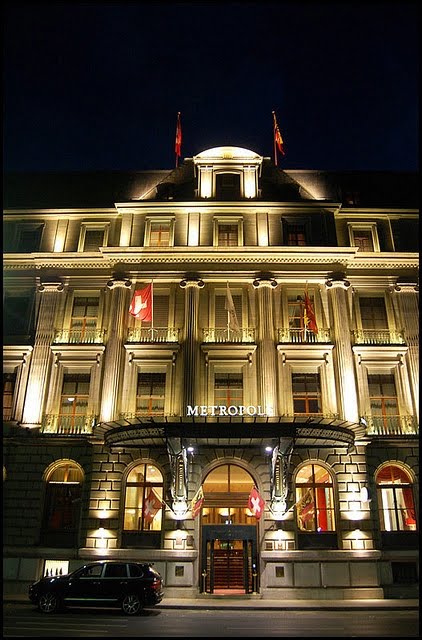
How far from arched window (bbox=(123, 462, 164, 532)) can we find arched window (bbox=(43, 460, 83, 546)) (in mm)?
2607

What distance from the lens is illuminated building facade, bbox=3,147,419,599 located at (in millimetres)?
24516

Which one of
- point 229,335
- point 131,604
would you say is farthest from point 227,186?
point 131,604

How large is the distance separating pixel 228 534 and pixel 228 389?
7.24 meters

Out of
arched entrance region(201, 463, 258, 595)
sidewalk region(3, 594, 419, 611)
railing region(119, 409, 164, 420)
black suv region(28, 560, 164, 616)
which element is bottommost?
sidewalk region(3, 594, 419, 611)

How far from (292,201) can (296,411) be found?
13031mm

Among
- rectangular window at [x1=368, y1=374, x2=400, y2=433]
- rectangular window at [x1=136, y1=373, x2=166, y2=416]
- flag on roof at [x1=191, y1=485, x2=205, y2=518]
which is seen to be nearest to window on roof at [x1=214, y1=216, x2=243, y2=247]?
rectangular window at [x1=136, y1=373, x2=166, y2=416]

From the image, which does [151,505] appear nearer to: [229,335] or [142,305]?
[229,335]

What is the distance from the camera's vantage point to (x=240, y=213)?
32.7m

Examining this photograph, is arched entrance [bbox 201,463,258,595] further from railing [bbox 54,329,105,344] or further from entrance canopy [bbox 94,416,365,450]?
railing [bbox 54,329,105,344]

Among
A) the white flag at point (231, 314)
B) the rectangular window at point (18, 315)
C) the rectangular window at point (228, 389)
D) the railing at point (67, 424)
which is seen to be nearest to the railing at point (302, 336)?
the white flag at point (231, 314)

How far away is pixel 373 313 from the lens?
30594 mm

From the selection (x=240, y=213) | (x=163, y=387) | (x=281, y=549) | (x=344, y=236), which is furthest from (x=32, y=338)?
(x=344, y=236)

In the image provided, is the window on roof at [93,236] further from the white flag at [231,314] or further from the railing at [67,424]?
the railing at [67,424]

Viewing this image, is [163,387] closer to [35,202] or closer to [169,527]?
[169,527]
